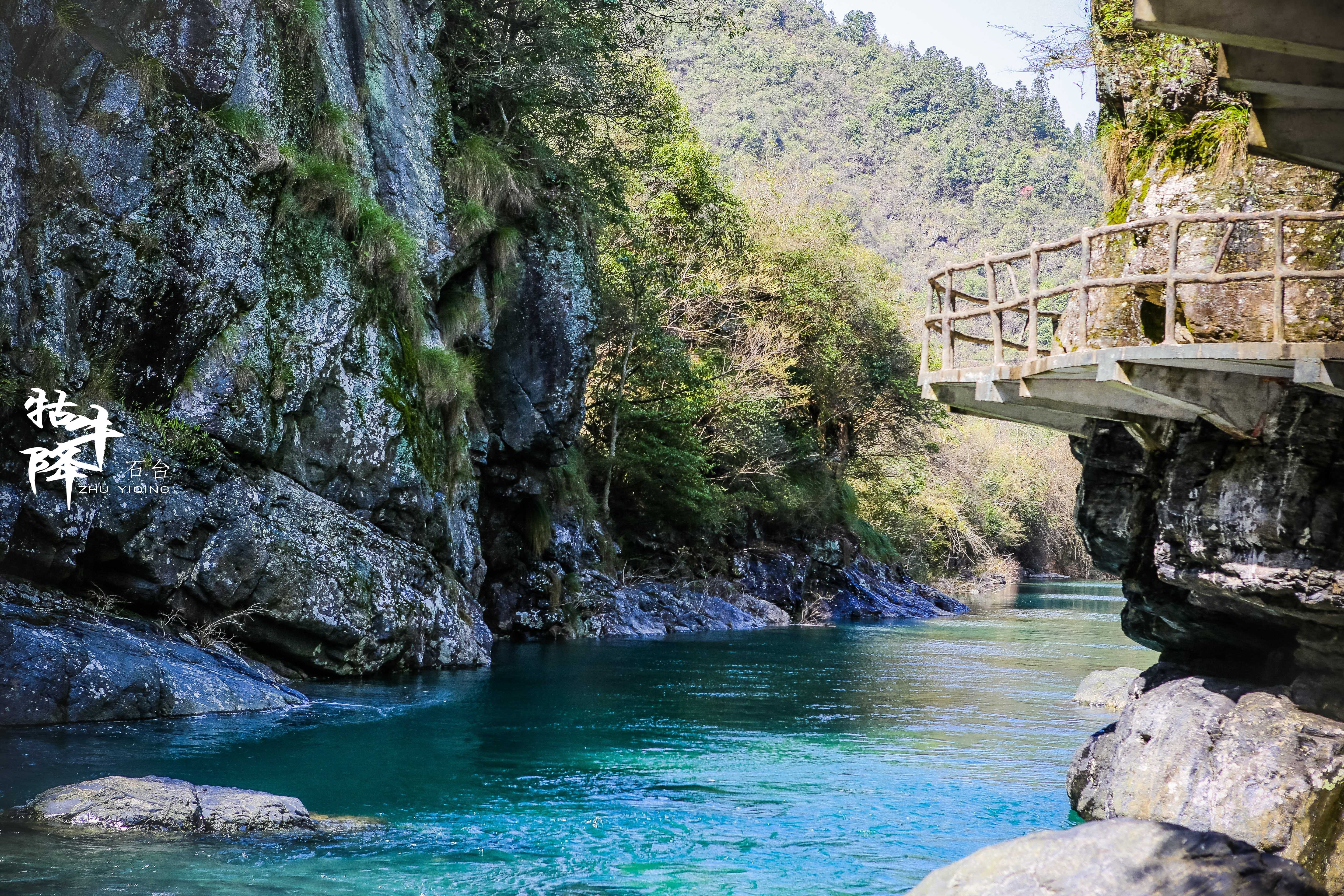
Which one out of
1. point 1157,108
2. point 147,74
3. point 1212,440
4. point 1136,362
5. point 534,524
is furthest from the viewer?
point 534,524

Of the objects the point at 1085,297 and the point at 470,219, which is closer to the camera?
the point at 1085,297

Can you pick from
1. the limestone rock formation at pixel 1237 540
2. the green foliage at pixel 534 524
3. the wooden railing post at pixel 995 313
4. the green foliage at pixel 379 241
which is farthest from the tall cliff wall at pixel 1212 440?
the green foliage at pixel 534 524

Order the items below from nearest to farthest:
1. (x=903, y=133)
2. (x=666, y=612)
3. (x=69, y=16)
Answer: (x=69, y=16) < (x=666, y=612) < (x=903, y=133)

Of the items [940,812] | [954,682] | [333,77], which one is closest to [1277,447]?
[940,812]

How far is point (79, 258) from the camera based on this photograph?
1381cm

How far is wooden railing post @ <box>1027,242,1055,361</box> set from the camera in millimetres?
9594

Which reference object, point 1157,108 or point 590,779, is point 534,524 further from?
point 1157,108

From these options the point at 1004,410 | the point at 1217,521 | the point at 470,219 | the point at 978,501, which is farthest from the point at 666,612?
the point at 978,501

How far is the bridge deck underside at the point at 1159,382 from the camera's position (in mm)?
8203

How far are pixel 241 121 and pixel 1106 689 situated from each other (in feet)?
50.3

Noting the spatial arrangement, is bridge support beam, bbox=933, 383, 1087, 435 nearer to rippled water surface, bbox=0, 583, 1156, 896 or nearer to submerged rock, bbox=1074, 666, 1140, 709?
rippled water surface, bbox=0, 583, 1156, 896

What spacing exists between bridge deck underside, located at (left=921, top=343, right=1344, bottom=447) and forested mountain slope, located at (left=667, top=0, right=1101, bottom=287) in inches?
4312

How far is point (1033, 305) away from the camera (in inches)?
380

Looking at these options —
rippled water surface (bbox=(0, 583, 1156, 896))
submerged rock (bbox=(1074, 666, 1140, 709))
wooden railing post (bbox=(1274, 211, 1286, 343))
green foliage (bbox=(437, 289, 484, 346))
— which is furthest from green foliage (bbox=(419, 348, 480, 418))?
wooden railing post (bbox=(1274, 211, 1286, 343))
